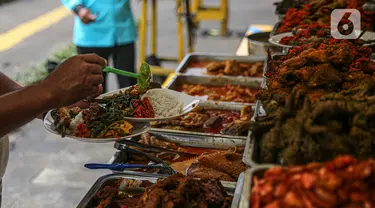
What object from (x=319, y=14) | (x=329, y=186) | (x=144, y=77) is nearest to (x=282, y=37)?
(x=319, y=14)

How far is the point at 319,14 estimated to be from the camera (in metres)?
3.98

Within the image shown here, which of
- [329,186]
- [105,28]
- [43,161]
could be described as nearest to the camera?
[329,186]

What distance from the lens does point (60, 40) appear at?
10.1m

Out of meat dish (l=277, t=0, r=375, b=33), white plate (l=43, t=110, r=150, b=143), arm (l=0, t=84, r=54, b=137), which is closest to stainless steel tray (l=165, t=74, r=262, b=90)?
meat dish (l=277, t=0, r=375, b=33)

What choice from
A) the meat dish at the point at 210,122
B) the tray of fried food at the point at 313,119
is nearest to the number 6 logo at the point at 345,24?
the meat dish at the point at 210,122

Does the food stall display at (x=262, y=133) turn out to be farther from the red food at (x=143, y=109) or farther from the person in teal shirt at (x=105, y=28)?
the person in teal shirt at (x=105, y=28)

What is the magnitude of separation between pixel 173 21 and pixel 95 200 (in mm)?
10032

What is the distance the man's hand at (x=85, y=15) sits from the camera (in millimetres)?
4875

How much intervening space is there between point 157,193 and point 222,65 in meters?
2.83

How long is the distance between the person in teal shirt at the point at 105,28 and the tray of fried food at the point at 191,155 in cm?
235

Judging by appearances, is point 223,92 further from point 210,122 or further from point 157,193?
point 157,193

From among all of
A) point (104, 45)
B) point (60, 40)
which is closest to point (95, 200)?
point (104, 45)

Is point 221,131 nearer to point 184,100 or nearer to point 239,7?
point 184,100

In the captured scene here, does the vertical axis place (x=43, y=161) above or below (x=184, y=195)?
below
